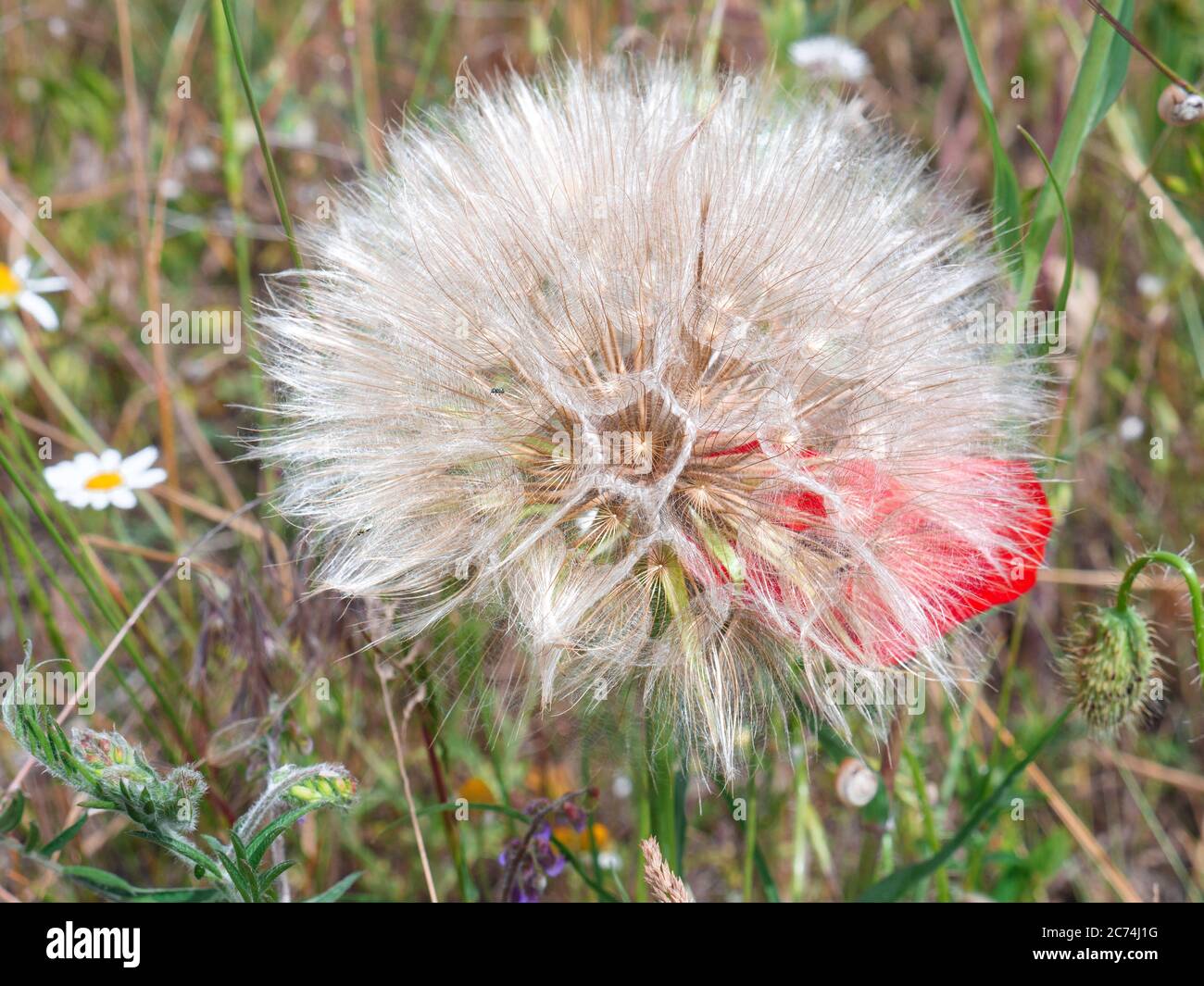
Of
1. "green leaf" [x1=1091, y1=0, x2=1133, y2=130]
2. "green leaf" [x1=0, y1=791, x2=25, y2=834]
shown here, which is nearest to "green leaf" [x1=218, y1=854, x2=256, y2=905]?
"green leaf" [x1=0, y1=791, x2=25, y2=834]

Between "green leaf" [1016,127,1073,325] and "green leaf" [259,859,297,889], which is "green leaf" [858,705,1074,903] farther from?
"green leaf" [259,859,297,889]

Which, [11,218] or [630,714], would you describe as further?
[11,218]

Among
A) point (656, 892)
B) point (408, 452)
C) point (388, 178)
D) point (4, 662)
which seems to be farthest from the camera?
point (4, 662)

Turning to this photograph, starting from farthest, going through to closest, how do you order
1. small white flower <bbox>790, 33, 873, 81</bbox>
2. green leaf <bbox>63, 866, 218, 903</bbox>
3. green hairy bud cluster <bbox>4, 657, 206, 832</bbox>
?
small white flower <bbox>790, 33, 873, 81</bbox>, green leaf <bbox>63, 866, 218, 903</bbox>, green hairy bud cluster <bbox>4, 657, 206, 832</bbox>

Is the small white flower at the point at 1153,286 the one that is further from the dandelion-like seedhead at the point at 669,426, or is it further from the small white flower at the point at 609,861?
the small white flower at the point at 609,861

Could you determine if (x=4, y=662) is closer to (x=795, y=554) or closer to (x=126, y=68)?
(x=126, y=68)

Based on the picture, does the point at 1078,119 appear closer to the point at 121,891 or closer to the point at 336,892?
the point at 336,892

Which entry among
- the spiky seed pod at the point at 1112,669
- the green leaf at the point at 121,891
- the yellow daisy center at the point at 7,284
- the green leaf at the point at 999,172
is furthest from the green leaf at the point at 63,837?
the green leaf at the point at 999,172
